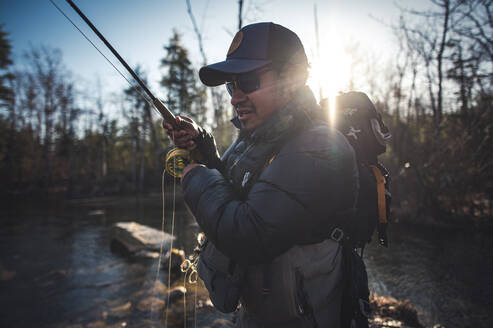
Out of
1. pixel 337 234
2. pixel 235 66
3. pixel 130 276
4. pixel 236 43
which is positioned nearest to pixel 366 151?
pixel 337 234

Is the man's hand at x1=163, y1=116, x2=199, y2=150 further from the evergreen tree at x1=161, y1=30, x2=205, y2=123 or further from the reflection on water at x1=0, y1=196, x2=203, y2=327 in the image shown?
the evergreen tree at x1=161, y1=30, x2=205, y2=123

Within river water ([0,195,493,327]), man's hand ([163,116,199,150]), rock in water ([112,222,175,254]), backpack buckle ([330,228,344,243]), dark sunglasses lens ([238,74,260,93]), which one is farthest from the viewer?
rock in water ([112,222,175,254])

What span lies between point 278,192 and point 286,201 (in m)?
0.05

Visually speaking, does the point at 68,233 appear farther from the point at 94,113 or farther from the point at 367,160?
the point at 94,113

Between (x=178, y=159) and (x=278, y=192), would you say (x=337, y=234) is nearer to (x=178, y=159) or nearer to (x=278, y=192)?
(x=278, y=192)

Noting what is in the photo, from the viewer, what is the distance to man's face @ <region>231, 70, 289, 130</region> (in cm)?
152

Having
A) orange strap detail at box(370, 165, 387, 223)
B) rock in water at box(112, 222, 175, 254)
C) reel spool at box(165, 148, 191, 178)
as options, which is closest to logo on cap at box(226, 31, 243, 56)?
reel spool at box(165, 148, 191, 178)

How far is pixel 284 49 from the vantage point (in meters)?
1.52

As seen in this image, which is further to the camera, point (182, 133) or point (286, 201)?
point (182, 133)

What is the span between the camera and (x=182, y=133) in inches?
69.7

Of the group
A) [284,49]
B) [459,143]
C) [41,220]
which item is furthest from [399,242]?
[41,220]

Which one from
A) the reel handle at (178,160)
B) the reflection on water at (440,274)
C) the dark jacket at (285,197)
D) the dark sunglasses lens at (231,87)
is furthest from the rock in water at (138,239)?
the dark jacket at (285,197)

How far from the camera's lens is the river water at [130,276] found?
5562 mm

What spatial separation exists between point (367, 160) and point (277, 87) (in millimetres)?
711
